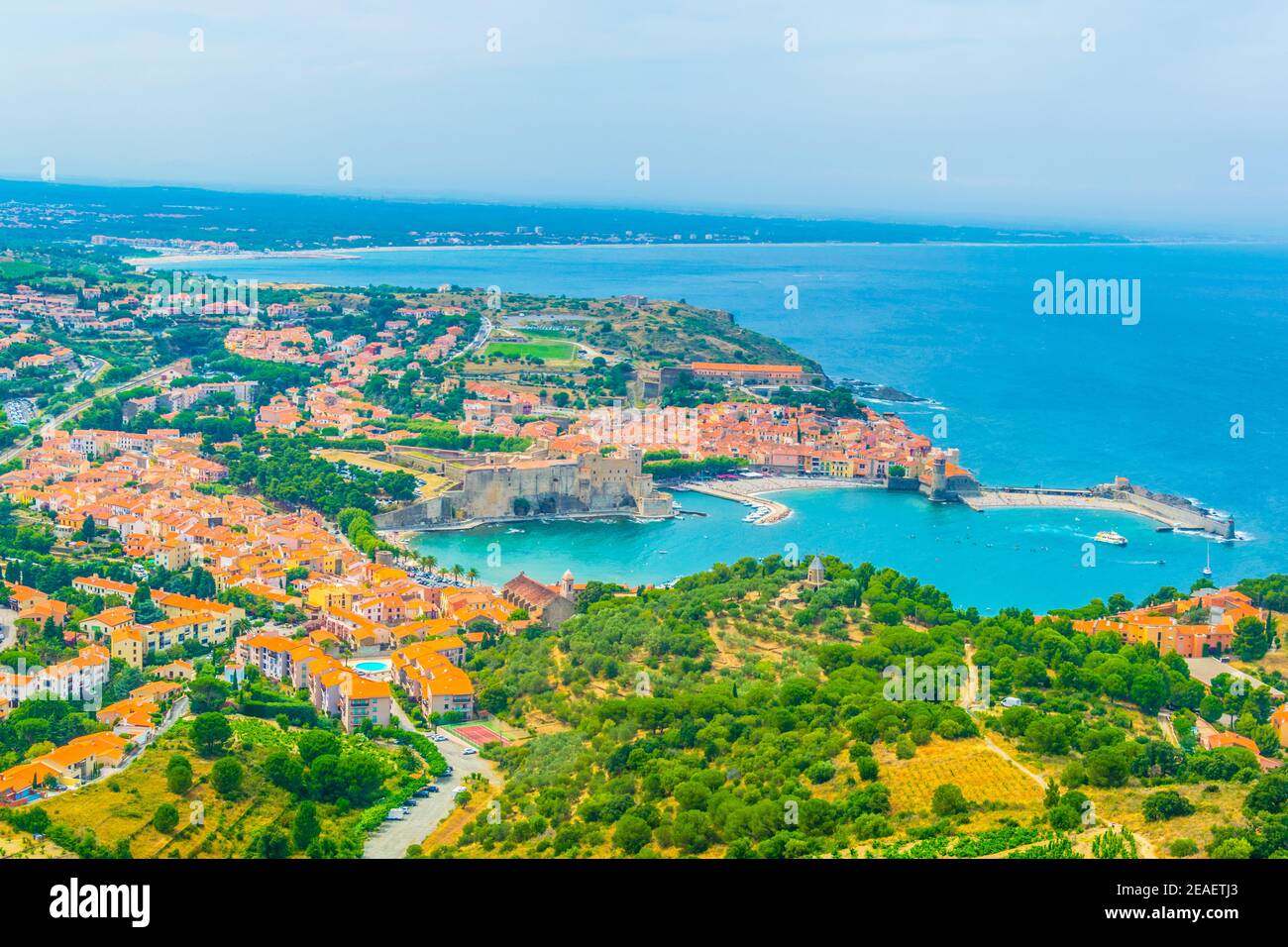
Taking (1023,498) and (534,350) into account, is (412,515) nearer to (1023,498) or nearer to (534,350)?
(1023,498)


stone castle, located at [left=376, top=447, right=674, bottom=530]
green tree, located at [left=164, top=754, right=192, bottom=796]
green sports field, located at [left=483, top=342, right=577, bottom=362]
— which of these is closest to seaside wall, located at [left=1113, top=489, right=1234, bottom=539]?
stone castle, located at [left=376, top=447, right=674, bottom=530]

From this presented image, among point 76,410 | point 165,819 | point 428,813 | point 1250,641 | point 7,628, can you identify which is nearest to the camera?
point 165,819

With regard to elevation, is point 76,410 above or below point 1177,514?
above

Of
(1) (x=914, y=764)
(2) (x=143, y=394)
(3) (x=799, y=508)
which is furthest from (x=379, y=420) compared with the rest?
(1) (x=914, y=764)

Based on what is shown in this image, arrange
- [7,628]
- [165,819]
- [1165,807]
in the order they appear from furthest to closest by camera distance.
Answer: [7,628]
[165,819]
[1165,807]

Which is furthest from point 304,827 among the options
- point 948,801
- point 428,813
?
point 948,801

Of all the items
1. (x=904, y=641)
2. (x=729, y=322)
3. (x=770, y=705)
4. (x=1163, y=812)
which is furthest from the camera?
(x=729, y=322)
